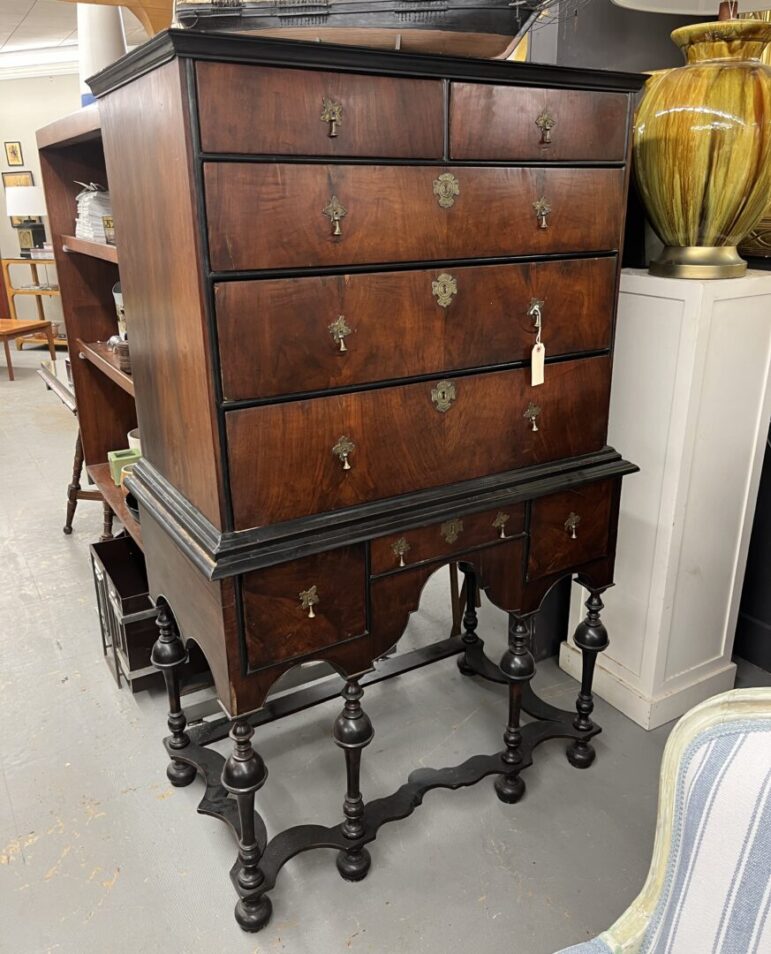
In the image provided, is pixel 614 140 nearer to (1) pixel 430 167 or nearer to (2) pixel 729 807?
(1) pixel 430 167

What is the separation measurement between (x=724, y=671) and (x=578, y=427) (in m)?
1.02

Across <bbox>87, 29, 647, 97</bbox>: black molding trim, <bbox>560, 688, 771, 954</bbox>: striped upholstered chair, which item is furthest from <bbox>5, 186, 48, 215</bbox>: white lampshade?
<bbox>560, 688, 771, 954</bbox>: striped upholstered chair

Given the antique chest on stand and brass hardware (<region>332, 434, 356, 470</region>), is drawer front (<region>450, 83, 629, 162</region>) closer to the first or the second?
the antique chest on stand

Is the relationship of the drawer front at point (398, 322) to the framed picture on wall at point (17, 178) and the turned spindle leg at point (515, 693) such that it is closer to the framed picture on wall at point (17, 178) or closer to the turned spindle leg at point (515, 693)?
the turned spindle leg at point (515, 693)

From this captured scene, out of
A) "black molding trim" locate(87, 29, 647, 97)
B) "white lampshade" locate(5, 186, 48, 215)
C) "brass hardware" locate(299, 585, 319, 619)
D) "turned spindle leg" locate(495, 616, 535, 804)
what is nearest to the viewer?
"black molding trim" locate(87, 29, 647, 97)

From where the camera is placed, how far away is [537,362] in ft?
5.21

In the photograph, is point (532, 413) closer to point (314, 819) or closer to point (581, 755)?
point (581, 755)

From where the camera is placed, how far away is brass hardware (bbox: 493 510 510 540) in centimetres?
166

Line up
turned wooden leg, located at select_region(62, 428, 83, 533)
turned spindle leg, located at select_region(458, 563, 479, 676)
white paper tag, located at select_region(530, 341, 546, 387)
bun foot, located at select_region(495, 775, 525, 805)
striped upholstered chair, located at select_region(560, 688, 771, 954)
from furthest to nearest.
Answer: turned wooden leg, located at select_region(62, 428, 83, 533)
turned spindle leg, located at select_region(458, 563, 479, 676)
bun foot, located at select_region(495, 775, 525, 805)
white paper tag, located at select_region(530, 341, 546, 387)
striped upholstered chair, located at select_region(560, 688, 771, 954)

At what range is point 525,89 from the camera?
1447 mm

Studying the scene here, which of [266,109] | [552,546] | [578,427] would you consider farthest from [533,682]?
[266,109]

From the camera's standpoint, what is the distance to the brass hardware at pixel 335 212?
4.25 feet

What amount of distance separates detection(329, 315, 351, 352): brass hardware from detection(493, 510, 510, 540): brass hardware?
522 mm

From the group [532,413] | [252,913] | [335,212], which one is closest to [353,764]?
[252,913]
